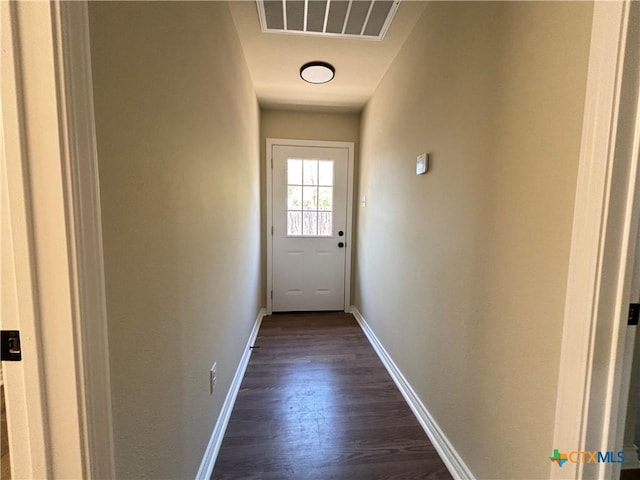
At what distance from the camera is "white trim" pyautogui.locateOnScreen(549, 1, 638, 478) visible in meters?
0.72

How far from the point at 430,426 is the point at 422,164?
151 centimetres

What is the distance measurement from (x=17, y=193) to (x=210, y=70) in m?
1.09

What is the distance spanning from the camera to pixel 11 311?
0.54 m

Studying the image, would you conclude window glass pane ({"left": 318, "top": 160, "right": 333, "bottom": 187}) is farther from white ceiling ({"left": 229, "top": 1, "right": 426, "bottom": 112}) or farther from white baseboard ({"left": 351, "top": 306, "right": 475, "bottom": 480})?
white baseboard ({"left": 351, "top": 306, "right": 475, "bottom": 480})

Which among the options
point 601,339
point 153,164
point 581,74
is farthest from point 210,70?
point 601,339

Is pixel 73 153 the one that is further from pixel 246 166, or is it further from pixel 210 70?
pixel 246 166

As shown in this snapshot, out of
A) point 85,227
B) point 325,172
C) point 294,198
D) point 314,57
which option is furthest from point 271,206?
point 85,227

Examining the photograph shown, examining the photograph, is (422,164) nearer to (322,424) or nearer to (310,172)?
(322,424)

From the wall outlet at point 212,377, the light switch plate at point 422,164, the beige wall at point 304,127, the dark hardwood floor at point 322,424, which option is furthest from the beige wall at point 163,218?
the beige wall at point 304,127

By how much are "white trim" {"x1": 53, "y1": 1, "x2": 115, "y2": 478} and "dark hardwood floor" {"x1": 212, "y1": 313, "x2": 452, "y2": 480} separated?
1.01 m

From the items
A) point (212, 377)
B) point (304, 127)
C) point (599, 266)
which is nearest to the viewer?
point (599, 266)

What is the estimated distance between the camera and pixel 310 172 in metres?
3.30

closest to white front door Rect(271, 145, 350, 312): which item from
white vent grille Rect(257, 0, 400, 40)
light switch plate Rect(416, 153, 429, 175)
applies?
white vent grille Rect(257, 0, 400, 40)

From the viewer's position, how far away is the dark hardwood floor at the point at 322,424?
1.35 meters
